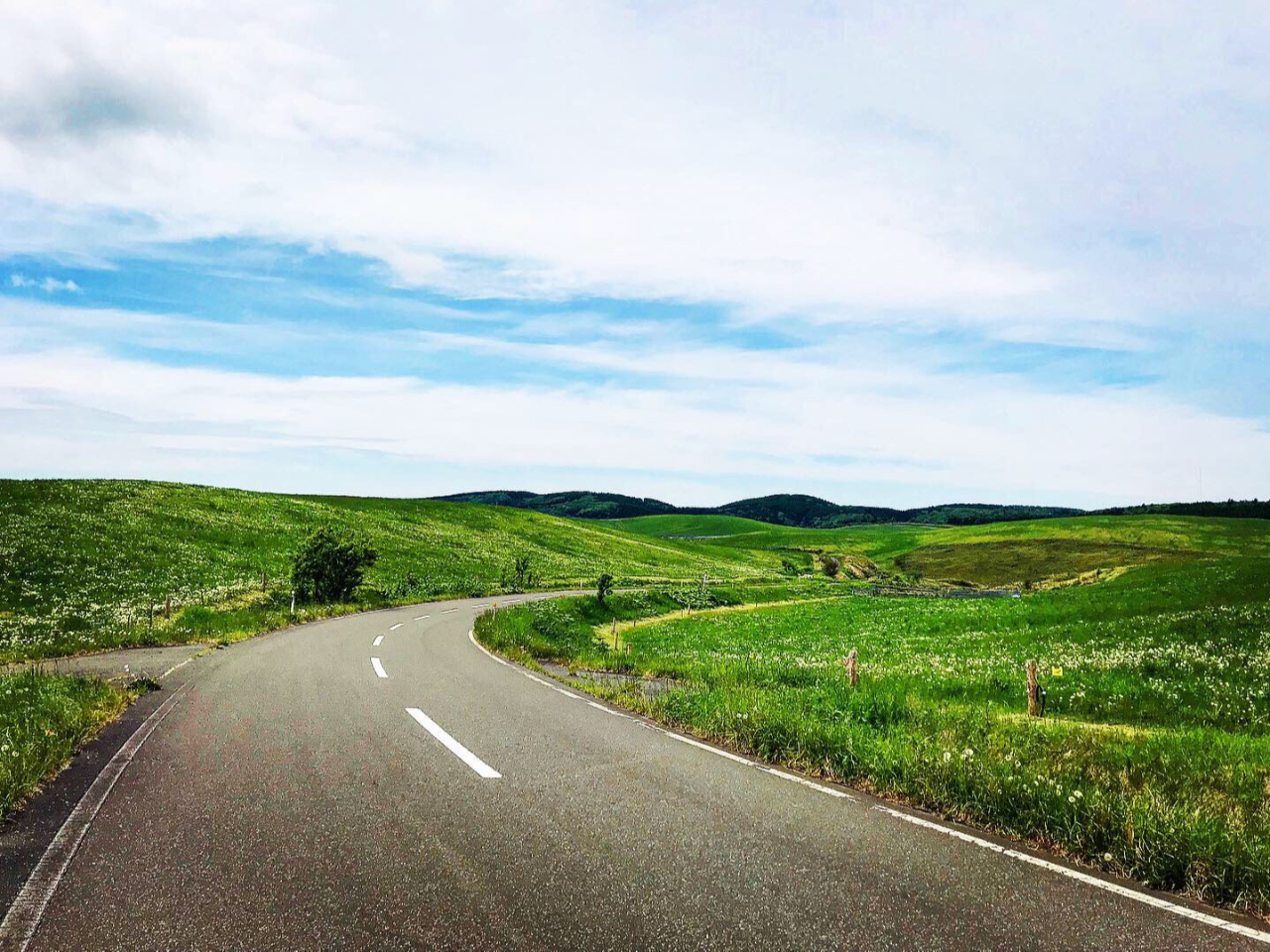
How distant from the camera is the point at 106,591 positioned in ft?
119

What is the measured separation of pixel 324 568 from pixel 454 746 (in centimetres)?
3301

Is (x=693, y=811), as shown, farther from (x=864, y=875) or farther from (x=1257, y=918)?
(x=1257, y=918)

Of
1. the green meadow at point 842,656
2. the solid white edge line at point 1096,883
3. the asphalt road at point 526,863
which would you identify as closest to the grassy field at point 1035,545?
the green meadow at point 842,656

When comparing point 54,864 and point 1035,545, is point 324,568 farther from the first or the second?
point 1035,545

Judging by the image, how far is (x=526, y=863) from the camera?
5.62 metres

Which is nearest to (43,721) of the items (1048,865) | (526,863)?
(526,863)

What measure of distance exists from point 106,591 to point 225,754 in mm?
34412

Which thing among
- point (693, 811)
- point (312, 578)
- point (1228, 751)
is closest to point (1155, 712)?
point (1228, 751)

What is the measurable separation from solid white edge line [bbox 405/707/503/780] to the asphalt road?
7cm

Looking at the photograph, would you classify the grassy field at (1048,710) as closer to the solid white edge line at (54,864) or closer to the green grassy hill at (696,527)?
the solid white edge line at (54,864)

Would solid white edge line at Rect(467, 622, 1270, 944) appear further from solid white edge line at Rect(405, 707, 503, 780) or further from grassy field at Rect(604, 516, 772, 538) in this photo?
grassy field at Rect(604, 516, 772, 538)

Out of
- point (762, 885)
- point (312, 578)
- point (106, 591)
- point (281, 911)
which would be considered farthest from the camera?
point (312, 578)

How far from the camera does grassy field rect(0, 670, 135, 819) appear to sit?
25.2ft

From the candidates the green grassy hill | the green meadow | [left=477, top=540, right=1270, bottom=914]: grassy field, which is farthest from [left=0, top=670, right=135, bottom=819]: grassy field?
the green grassy hill
